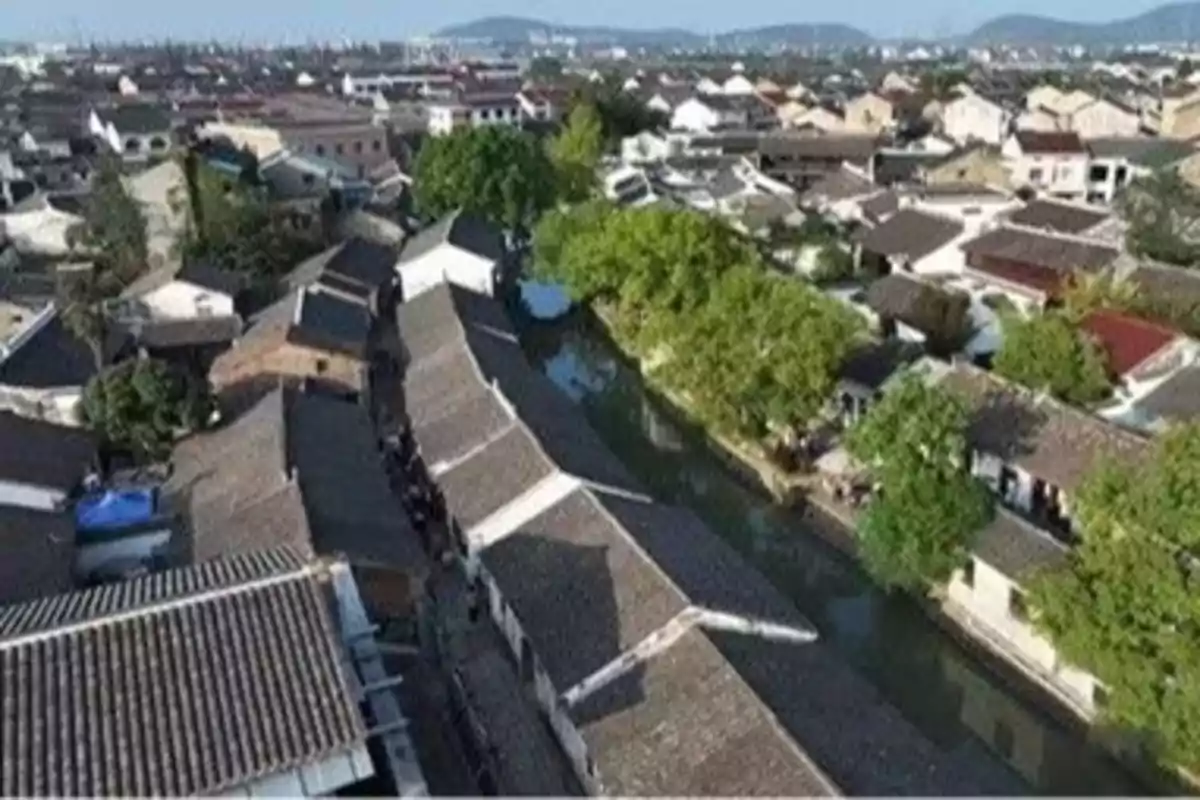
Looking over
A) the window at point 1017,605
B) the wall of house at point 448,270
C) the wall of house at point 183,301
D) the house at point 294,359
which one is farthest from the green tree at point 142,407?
the window at point 1017,605

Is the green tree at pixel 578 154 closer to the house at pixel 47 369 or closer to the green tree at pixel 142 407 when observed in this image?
the house at pixel 47 369

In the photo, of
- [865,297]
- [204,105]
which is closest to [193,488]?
[865,297]

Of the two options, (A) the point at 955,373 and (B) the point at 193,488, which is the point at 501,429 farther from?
(A) the point at 955,373

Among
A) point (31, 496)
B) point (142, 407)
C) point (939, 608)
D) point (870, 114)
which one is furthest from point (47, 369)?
point (870, 114)

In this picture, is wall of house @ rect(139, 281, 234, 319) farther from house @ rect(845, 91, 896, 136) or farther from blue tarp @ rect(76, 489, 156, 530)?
house @ rect(845, 91, 896, 136)

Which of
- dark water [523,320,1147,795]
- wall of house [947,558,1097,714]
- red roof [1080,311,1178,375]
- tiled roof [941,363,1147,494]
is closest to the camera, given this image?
dark water [523,320,1147,795]

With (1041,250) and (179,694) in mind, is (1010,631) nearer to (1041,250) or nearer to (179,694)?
(179,694)

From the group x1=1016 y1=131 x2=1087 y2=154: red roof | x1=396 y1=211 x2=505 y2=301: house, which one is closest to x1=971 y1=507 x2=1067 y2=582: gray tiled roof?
x1=396 y1=211 x2=505 y2=301: house
